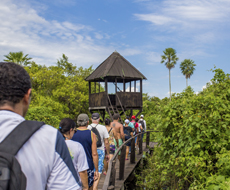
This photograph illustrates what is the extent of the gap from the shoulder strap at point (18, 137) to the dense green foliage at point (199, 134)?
3488 millimetres

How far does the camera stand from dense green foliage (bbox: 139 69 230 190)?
4730mm

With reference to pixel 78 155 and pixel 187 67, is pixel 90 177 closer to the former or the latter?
pixel 78 155

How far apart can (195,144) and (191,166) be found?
45 cm

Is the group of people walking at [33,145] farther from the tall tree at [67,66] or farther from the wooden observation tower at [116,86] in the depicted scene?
the tall tree at [67,66]

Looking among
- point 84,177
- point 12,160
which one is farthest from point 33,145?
point 84,177

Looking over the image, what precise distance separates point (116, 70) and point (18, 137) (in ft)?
64.4

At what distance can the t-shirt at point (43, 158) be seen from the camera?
1254mm

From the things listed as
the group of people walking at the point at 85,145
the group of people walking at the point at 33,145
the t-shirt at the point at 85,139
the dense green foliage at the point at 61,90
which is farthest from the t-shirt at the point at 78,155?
the dense green foliage at the point at 61,90

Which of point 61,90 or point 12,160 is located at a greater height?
point 61,90

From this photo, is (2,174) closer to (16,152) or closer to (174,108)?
(16,152)

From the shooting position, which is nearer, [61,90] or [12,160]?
[12,160]

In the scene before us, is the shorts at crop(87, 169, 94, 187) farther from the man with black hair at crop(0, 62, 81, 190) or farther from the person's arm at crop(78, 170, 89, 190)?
the man with black hair at crop(0, 62, 81, 190)

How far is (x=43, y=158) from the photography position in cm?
130

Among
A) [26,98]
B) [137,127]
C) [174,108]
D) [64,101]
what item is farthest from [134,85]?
[26,98]
